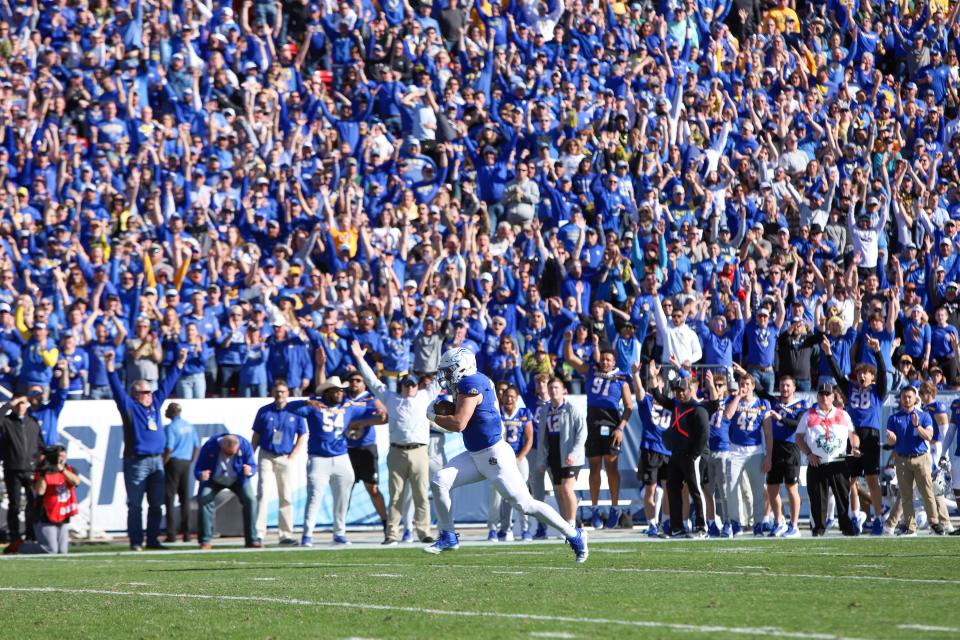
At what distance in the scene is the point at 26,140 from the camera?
20.3 metres

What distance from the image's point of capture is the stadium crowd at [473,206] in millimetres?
18578

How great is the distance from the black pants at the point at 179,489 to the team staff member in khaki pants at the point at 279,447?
0.87 m

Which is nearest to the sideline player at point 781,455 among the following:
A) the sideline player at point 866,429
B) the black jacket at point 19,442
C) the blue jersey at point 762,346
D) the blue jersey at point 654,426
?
the sideline player at point 866,429

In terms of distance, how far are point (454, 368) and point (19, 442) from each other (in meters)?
7.57

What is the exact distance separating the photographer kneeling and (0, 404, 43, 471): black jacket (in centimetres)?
73

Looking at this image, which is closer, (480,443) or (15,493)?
(480,443)

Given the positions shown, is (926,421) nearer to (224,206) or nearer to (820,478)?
(820,478)

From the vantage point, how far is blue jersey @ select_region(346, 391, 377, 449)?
58.0 feet

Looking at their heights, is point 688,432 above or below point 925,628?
above

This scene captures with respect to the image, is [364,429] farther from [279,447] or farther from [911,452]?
[911,452]

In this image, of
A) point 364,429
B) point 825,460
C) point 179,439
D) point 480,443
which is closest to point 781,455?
point 825,460

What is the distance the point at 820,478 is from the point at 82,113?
1166cm

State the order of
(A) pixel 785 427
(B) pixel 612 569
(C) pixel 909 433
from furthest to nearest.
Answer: (A) pixel 785 427
(C) pixel 909 433
(B) pixel 612 569

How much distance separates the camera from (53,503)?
1588 cm
